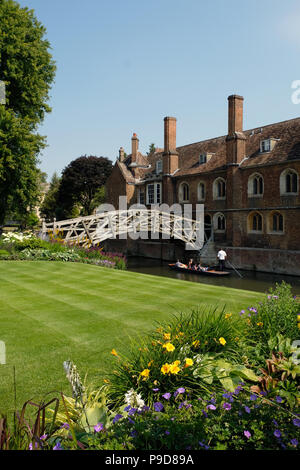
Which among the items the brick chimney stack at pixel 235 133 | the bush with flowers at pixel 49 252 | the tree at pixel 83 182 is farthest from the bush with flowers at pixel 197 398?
the tree at pixel 83 182

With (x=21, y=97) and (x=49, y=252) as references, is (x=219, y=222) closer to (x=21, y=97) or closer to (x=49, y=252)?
(x=49, y=252)

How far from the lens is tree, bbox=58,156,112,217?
5847cm

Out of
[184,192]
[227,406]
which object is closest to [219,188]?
[184,192]

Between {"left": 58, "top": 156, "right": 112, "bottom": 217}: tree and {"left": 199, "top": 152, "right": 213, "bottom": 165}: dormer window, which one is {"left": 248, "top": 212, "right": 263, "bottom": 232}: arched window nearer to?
{"left": 199, "top": 152, "right": 213, "bottom": 165}: dormer window

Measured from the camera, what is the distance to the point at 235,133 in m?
30.6

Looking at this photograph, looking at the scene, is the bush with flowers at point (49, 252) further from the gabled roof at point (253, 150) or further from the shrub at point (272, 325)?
the gabled roof at point (253, 150)

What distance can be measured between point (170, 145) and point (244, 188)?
12.1m

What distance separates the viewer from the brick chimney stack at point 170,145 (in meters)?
38.9

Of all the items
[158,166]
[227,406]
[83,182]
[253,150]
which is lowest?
[227,406]

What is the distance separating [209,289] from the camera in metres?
10.7

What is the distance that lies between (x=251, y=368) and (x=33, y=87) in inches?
1064

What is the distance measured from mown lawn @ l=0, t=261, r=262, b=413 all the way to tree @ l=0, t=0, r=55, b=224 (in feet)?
46.5
